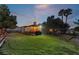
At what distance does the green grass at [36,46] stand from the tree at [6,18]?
100mm

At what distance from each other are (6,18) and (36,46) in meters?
0.39

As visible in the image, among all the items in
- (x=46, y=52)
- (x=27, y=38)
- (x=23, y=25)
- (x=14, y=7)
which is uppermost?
(x=14, y=7)

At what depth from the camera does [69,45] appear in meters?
1.82

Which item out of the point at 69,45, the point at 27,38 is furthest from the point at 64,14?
the point at 27,38

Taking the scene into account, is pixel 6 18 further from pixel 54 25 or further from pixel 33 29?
pixel 54 25

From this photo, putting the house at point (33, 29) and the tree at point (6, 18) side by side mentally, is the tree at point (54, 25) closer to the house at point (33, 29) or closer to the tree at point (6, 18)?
the house at point (33, 29)

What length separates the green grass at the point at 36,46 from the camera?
5.90 ft

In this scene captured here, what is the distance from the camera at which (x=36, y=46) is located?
1.80 m

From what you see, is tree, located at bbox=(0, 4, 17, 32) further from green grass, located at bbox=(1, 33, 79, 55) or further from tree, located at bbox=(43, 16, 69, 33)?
tree, located at bbox=(43, 16, 69, 33)

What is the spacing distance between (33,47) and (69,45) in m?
0.34

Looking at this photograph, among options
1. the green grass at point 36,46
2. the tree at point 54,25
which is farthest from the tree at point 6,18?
the tree at point 54,25
